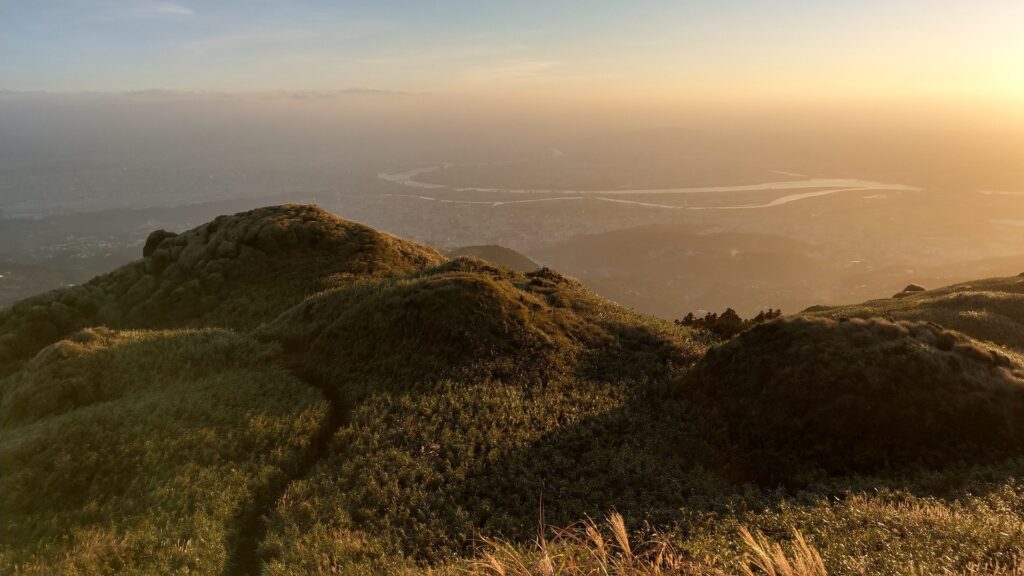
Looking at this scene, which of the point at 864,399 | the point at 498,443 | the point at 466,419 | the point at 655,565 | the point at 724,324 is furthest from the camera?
the point at 724,324

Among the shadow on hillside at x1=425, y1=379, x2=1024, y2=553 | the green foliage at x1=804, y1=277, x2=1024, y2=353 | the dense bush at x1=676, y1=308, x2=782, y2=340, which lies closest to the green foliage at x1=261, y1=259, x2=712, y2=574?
the shadow on hillside at x1=425, y1=379, x2=1024, y2=553

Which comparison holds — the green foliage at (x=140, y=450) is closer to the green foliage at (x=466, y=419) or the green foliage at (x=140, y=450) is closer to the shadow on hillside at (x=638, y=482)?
the green foliage at (x=466, y=419)

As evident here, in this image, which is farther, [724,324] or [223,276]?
[223,276]

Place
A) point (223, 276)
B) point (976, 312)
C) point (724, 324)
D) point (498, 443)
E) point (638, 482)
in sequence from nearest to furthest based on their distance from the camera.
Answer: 1. point (638, 482)
2. point (498, 443)
3. point (976, 312)
4. point (724, 324)
5. point (223, 276)

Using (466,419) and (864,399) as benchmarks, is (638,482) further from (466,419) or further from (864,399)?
(864,399)

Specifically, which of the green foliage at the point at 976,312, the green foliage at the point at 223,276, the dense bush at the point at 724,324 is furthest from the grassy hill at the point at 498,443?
the green foliage at the point at 223,276

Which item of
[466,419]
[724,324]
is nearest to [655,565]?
[466,419]
